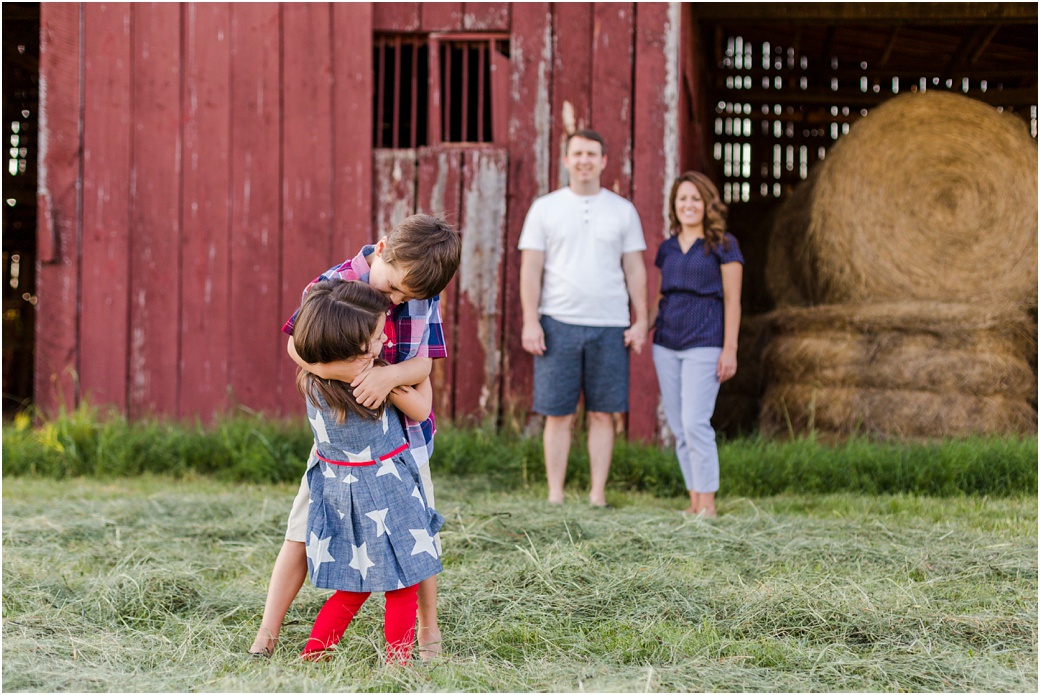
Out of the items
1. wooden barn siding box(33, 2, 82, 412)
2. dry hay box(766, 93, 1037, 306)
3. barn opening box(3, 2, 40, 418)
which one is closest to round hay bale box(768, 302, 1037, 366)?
dry hay box(766, 93, 1037, 306)

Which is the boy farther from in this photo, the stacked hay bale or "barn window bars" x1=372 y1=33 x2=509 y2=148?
the stacked hay bale

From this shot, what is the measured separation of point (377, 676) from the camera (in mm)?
2080

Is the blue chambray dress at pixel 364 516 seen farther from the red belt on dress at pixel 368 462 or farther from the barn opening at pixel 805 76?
the barn opening at pixel 805 76

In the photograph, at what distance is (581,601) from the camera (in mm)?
2596

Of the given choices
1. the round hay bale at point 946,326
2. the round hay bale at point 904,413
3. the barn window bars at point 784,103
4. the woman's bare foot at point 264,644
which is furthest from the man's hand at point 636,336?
the barn window bars at point 784,103

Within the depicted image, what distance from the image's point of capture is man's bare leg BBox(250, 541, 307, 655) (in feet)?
7.34

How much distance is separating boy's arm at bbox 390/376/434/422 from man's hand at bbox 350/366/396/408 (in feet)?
0.18

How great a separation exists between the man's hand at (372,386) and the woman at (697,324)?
2.01 m

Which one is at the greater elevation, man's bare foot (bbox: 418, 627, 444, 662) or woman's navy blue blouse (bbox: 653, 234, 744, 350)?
woman's navy blue blouse (bbox: 653, 234, 744, 350)

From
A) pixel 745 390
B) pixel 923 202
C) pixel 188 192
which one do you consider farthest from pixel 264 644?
pixel 923 202

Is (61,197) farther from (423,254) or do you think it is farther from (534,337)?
(423,254)

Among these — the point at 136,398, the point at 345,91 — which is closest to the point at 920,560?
the point at 345,91

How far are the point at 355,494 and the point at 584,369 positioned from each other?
6.82ft

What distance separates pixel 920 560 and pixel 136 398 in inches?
158
